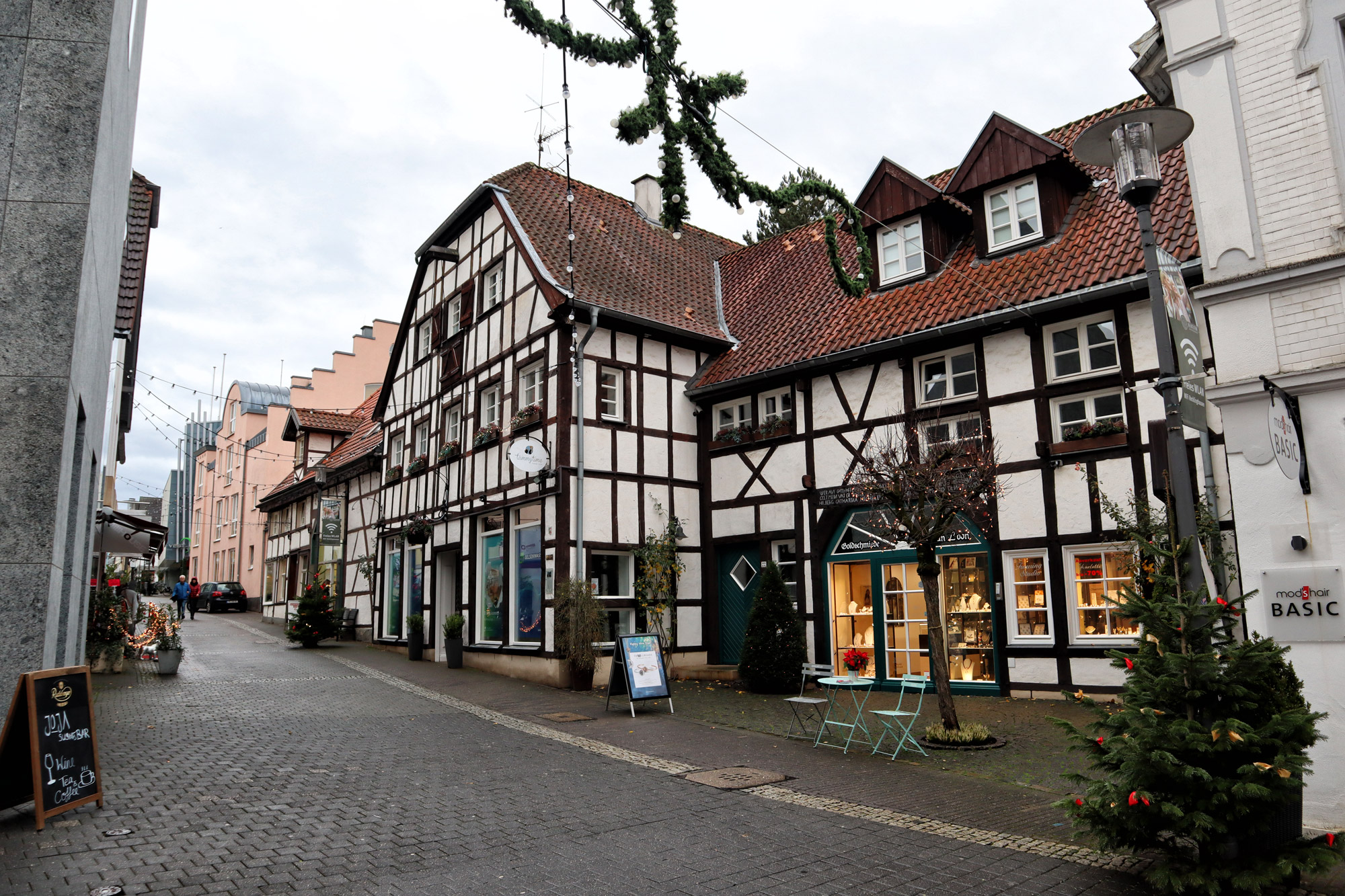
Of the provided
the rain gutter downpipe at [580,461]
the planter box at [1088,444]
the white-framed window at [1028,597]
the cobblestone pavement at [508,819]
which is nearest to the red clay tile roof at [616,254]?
the rain gutter downpipe at [580,461]

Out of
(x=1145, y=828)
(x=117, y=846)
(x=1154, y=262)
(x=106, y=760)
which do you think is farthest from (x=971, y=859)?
(x=106, y=760)

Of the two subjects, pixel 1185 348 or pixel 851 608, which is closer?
pixel 1185 348

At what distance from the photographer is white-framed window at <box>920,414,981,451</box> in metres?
12.7

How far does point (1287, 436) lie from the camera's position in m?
6.15

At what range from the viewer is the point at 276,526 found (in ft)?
114

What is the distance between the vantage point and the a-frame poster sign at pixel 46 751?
604 centimetres

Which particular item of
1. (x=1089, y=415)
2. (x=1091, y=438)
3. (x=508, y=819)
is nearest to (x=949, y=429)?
(x=1089, y=415)

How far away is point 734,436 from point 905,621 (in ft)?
15.4

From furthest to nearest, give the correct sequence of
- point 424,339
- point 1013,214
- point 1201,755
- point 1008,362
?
point 424,339 → point 1013,214 → point 1008,362 → point 1201,755

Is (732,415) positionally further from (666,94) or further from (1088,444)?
(666,94)

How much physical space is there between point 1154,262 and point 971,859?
12.6ft

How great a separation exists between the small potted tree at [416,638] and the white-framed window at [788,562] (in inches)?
334

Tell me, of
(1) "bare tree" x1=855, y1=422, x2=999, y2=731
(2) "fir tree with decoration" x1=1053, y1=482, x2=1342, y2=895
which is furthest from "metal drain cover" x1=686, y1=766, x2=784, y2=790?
(2) "fir tree with decoration" x1=1053, y1=482, x2=1342, y2=895

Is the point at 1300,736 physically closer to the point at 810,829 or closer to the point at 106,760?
the point at 810,829
